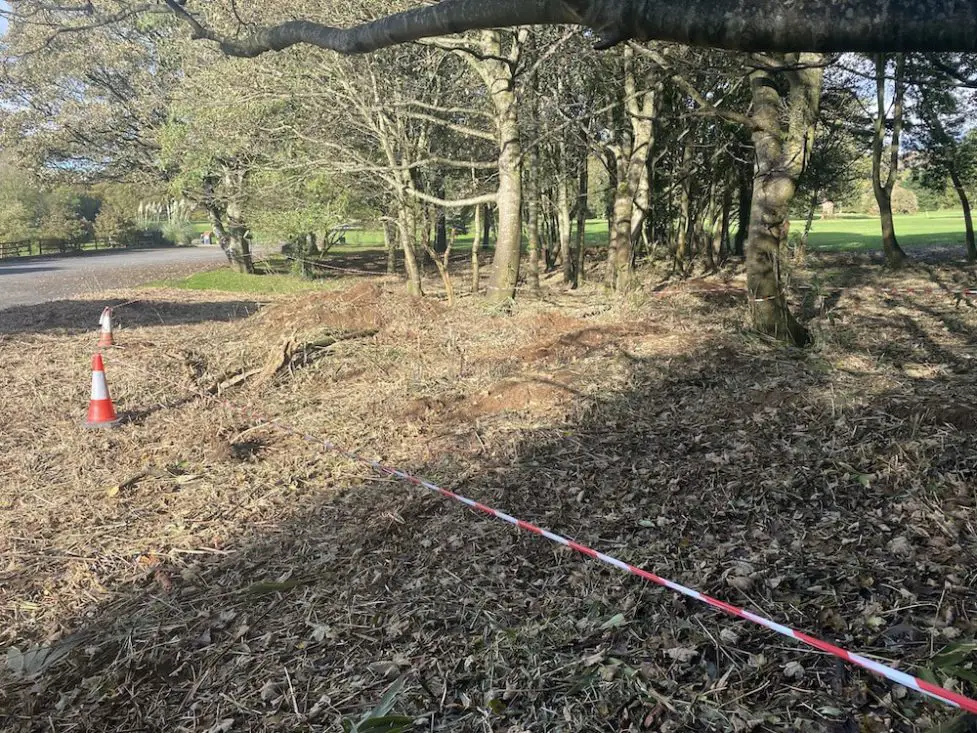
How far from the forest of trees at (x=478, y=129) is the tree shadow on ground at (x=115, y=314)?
3.14 meters

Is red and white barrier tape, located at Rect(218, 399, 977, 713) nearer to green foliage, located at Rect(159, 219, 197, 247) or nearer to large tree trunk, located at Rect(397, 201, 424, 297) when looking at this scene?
large tree trunk, located at Rect(397, 201, 424, 297)

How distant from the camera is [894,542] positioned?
11.5 feet

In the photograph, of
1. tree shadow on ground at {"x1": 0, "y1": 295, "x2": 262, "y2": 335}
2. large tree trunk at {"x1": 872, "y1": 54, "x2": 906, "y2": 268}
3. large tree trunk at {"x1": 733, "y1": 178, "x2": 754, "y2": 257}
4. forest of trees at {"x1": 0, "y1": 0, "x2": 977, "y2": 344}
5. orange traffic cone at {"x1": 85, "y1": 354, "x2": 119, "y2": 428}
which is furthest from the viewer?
large tree trunk at {"x1": 733, "y1": 178, "x2": 754, "y2": 257}

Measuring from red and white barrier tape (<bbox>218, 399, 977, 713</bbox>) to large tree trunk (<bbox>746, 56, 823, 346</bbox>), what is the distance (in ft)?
15.0

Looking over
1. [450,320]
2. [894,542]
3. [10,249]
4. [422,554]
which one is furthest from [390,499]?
[10,249]

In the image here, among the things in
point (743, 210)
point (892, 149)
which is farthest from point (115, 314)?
point (743, 210)

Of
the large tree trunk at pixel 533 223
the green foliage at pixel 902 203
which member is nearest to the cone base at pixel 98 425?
the large tree trunk at pixel 533 223

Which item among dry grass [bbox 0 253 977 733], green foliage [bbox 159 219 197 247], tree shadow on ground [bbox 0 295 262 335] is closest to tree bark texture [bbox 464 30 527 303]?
tree shadow on ground [bbox 0 295 262 335]

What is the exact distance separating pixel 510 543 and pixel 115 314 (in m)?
12.7

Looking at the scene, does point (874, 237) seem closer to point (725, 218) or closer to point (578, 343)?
point (725, 218)

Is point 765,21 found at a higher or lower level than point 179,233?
lower

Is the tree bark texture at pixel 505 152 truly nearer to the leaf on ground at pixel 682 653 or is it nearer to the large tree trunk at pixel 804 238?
the large tree trunk at pixel 804 238

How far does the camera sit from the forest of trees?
26.4 ft

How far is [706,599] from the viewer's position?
3008 millimetres
